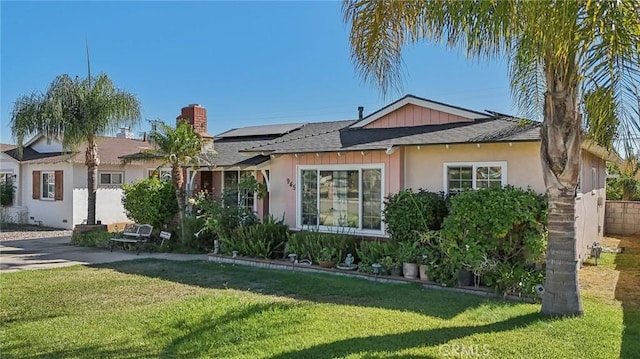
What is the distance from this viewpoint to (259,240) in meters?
13.6

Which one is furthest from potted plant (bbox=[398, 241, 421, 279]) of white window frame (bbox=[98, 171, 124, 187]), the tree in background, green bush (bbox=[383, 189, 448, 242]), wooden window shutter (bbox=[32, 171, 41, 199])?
wooden window shutter (bbox=[32, 171, 41, 199])

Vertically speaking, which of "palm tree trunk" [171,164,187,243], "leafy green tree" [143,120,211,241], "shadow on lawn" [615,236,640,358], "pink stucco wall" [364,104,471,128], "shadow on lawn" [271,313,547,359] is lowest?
"shadow on lawn" [615,236,640,358]

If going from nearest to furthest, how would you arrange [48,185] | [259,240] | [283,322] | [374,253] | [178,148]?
[283,322] → [374,253] → [259,240] → [178,148] → [48,185]

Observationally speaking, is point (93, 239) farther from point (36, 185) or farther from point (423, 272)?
point (423, 272)

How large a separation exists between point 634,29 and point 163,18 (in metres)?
15.2

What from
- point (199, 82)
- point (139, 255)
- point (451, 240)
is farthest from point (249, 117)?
point (451, 240)

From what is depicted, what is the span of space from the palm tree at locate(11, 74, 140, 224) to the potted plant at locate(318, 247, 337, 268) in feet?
37.7

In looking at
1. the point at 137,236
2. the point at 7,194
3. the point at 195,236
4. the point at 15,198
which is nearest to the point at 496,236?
the point at 195,236

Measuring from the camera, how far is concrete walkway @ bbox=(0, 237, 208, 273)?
13242 millimetres

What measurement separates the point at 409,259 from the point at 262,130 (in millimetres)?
14733

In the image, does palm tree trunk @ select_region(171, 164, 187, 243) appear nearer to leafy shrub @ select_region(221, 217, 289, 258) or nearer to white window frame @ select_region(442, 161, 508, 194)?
leafy shrub @ select_region(221, 217, 289, 258)

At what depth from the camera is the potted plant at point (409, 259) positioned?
1075 cm

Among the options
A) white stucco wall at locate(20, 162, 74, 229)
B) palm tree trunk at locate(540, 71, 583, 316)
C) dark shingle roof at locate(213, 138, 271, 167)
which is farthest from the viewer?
white stucco wall at locate(20, 162, 74, 229)

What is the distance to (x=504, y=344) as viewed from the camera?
20.3 feet
